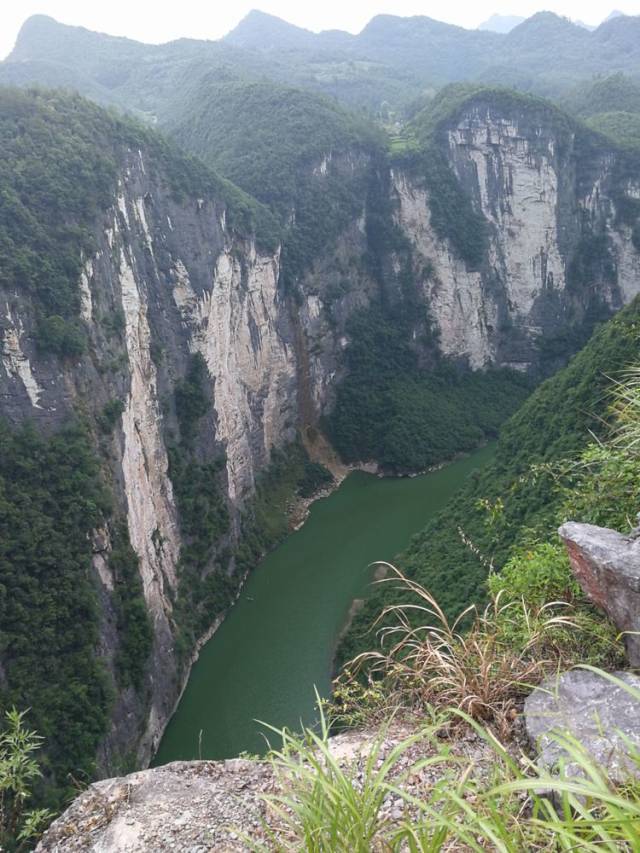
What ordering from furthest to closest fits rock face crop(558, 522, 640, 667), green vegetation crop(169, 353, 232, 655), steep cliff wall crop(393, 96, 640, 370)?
steep cliff wall crop(393, 96, 640, 370), green vegetation crop(169, 353, 232, 655), rock face crop(558, 522, 640, 667)

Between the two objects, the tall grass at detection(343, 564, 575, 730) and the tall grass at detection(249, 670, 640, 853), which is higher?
the tall grass at detection(249, 670, 640, 853)

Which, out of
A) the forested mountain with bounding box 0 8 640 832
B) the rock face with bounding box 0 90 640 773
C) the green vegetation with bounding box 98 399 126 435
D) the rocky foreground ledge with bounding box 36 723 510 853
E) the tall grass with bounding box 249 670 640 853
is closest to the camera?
the tall grass with bounding box 249 670 640 853

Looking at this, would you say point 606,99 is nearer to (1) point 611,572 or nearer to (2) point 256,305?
(2) point 256,305

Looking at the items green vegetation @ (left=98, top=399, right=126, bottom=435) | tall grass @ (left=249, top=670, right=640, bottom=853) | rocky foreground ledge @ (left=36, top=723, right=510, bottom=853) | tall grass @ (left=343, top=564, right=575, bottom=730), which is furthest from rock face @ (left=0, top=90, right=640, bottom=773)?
tall grass @ (left=249, top=670, right=640, bottom=853)

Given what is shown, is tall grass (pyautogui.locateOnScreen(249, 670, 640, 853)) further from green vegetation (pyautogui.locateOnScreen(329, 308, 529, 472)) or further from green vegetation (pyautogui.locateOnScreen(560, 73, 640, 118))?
green vegetation (pyautogui.locateOnScreen(560, 73, 640, 118))

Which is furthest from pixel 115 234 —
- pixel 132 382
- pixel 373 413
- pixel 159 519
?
pixel 373 413

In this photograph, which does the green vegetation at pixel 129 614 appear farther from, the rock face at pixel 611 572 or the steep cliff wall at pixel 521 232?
the steep cliff wall at pixel 521 232
